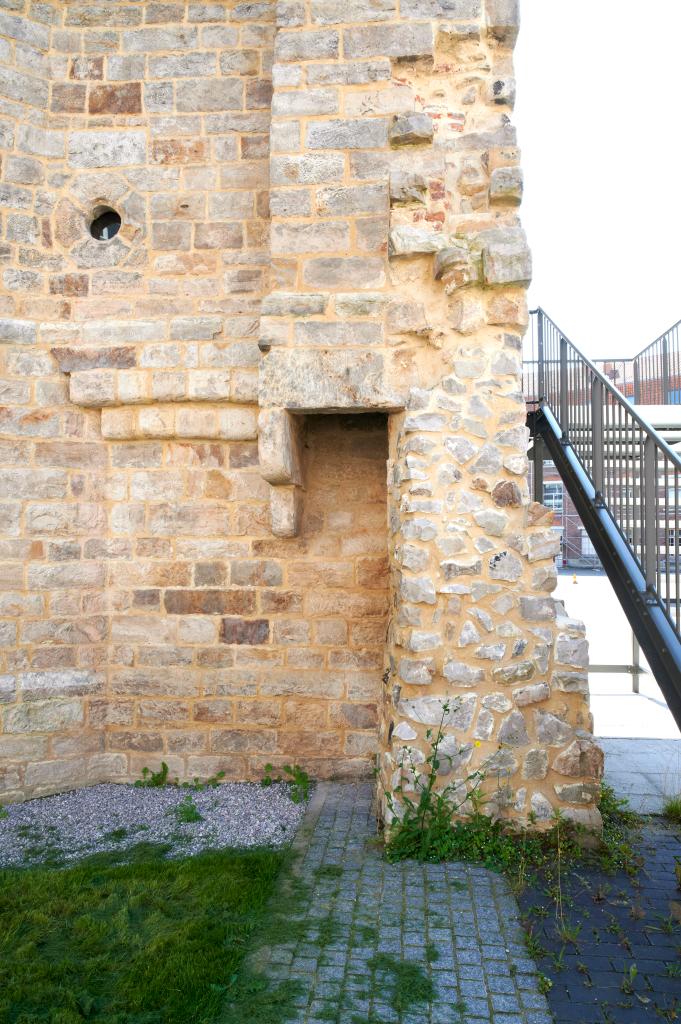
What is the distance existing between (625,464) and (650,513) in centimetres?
46

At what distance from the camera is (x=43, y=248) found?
5.14 meters

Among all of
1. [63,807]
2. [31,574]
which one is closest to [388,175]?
[31,574]

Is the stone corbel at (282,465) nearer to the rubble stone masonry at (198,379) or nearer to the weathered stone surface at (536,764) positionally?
the rubble stone masonry at (198,379)

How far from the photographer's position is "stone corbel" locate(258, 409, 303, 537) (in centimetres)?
453

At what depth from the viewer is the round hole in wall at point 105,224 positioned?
208 inches

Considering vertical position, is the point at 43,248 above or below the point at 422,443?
above

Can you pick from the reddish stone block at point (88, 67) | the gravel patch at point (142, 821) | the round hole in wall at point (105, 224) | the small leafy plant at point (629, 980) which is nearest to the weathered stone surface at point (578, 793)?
the small leafy plant at point (629, 980)

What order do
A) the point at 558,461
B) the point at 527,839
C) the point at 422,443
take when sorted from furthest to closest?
1. the point at 558,461
2. the point at 422,443
3. the point at 527,839

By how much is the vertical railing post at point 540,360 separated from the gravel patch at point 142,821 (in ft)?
13.3

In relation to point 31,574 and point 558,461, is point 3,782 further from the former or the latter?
point 558,461

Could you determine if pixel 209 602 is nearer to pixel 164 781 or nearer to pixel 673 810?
pixel 164 781

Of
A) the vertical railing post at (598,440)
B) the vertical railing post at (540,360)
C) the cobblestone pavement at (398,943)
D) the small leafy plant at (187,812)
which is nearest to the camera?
the cobblestone pavement at (398,943)

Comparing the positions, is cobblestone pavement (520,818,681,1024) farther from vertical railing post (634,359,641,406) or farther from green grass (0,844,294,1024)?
vertical railing post (634,359,641,406)

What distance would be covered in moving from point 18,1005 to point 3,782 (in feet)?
7.69
